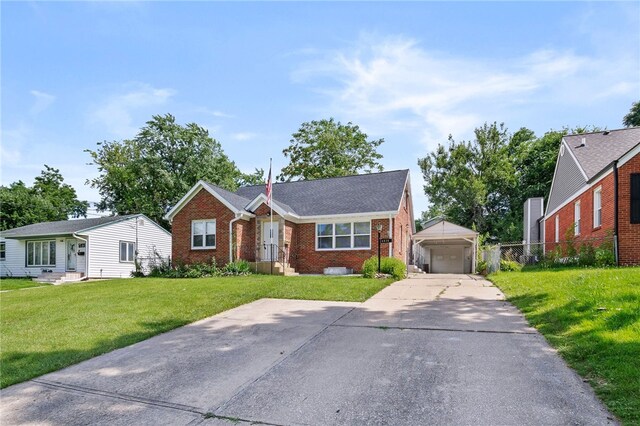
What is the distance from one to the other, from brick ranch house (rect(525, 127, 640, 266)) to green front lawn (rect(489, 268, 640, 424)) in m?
5.72

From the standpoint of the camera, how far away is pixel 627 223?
1283 cm

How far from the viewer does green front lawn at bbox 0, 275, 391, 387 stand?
551cm

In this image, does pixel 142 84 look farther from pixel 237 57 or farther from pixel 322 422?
pixel 322 422

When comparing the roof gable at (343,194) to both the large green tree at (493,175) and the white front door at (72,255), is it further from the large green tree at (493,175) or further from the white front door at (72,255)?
the large green tree at (493,175)

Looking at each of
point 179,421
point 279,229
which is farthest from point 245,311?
point 279,229

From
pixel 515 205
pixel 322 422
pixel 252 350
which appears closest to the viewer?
pixel 322 422

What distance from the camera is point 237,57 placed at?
10.9 meters

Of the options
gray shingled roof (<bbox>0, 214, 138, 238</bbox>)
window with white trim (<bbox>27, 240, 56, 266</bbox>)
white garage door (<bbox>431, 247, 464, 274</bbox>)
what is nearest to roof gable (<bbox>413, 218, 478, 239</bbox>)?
white garage door (<bbox>431, 247, 464, 274</bbox>)

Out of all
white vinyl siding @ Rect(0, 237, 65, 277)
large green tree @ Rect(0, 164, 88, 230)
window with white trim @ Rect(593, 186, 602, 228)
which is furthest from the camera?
large green tree @ Rect(0, 164, 88, 230)

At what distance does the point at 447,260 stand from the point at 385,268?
69.5 feet

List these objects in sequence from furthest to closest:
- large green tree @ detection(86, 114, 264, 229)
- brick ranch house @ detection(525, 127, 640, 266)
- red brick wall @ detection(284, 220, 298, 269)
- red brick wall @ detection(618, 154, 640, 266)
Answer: large green tree @ detection(86, 114, 264, 229)
red brick wall @ detection(284, 220, 298, 269)
brick ranch house @ detection(525, 127, 640, 266)
red brick wall @ detection(618, 154, 640, 266)

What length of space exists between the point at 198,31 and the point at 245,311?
6.79m

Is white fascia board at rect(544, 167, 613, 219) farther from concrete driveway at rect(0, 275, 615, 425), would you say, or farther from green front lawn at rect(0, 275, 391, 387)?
concrete driveway at rect(0, 275, 615, 425)

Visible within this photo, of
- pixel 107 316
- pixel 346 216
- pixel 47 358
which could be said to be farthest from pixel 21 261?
pixel 47 358
